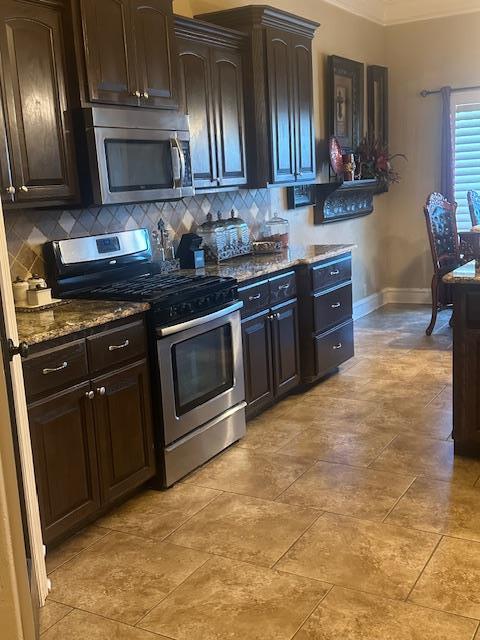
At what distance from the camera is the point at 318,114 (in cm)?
595

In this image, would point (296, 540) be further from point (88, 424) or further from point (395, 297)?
point (395, 297)

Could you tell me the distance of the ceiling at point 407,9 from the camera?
6617 millimetres

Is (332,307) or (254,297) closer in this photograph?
(254,297)

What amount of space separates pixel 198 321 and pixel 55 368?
0.90 m

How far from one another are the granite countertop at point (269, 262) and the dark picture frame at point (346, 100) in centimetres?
166

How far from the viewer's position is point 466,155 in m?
6.89

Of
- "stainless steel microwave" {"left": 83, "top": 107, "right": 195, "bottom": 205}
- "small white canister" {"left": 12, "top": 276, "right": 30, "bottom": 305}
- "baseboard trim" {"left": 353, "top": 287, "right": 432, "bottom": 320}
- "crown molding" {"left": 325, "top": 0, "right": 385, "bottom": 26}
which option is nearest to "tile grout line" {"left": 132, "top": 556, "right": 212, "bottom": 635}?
"small white canister" {"left": 12, "top": 276, "right": 30, "bottom": 305}

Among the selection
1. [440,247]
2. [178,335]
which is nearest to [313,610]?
[178,335]

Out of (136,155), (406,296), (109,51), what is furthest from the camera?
(406,296)

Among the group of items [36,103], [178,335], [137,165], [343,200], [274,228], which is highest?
[36,103]

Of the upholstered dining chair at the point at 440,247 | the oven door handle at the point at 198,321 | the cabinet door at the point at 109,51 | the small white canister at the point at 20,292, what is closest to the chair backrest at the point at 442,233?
the upholstered dining chair at the point at 440,247

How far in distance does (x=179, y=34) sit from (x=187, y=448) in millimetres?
2228

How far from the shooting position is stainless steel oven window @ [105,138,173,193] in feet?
10.7

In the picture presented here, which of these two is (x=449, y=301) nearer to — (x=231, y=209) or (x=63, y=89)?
(x=231, y=209)
